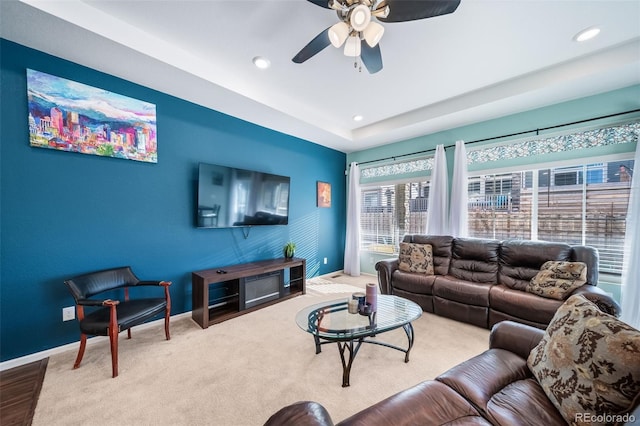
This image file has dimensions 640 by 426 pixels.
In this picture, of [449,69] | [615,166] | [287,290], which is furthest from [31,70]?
[615,166]

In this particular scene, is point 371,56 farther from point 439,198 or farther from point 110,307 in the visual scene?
point 110,307

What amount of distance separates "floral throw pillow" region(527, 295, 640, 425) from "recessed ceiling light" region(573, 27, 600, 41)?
241 centimetres

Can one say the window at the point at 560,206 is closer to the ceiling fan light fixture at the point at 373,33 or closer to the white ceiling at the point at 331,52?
the white ceiling at the point at 331,52

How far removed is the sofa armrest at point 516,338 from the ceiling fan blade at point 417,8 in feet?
6.49

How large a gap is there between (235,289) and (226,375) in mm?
1353

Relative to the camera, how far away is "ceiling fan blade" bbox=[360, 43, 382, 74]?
1937mm

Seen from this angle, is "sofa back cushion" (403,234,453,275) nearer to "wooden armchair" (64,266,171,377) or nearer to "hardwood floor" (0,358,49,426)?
"wooden armchair" (64,266,171,377)

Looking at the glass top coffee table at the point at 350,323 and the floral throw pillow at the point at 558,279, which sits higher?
the floral throw pillow at the point at 558,279

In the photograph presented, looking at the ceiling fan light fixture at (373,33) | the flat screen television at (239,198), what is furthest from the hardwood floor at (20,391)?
the ceiling fan light fixture at (373,33)

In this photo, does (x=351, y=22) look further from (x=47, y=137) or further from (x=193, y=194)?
(x=47, y=137)

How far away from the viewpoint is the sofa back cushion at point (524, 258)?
260 centimetres

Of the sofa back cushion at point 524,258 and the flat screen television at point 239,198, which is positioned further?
the flat screen television at point 239,198

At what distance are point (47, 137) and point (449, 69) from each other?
Answer: 3985 mm

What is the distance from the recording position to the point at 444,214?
382 centimetres
